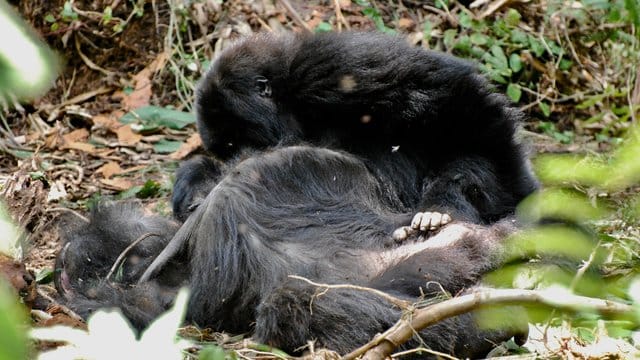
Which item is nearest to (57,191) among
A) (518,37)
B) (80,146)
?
(80,146)

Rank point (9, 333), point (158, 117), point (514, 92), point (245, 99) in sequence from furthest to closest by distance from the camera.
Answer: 1. point (158, 117)
2. point (514, 92)
3. point (245, 99)
4. point (9, 333)

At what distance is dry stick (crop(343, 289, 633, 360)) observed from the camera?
56.3 inches

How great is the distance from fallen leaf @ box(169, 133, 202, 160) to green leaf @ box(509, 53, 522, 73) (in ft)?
7.95

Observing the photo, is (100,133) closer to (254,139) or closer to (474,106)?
(254,139)

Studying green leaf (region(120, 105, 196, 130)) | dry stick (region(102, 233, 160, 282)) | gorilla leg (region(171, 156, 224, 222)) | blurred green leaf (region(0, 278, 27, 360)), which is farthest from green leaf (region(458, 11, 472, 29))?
blurred green leaf (region(0, 278, 27, 360))

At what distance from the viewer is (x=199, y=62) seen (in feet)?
21.7

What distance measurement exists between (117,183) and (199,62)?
4.50 ft

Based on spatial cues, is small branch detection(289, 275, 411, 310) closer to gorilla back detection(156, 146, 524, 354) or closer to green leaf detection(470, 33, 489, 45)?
gorilla back detection(156, 146, 524, 354)

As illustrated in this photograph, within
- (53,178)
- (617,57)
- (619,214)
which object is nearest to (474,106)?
(619,214)

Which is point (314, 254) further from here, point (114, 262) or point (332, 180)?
point (114, 262)

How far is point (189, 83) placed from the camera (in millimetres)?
6512

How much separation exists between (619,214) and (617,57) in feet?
9.45

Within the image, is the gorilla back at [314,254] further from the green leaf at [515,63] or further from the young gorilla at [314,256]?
the green leaf at [515,63]

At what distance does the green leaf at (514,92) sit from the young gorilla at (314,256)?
9.29 feet
